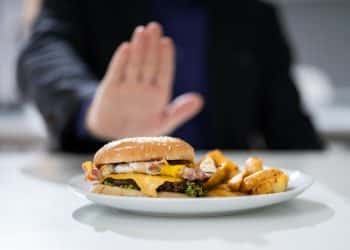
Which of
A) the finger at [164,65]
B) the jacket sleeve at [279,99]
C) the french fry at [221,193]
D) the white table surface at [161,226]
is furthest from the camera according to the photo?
the jacket sleeve at [279,99]

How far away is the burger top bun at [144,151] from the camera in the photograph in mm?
621

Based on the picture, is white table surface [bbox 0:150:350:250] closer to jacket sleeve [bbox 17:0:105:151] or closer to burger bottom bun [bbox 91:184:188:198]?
burger bottom bun [bbox 91:184:188:198]

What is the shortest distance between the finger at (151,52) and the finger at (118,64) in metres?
0.05

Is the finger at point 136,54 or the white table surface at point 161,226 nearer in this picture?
the white table surface at point 161,226

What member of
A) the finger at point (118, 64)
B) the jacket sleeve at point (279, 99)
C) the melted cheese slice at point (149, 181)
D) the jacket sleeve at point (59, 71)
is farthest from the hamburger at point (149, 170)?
the jacket sleeve at point (279, 99)

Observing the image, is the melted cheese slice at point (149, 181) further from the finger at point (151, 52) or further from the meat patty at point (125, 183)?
the finger at point (151, 52)

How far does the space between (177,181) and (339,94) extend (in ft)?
8.86

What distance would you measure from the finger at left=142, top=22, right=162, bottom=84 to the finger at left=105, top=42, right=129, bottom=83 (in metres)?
0.05

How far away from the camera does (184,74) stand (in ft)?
5.27

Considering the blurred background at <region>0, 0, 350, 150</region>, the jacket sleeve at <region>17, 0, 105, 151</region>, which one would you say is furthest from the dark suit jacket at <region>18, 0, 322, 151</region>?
the blurred background at <region>0, 0, 350, 150</region>

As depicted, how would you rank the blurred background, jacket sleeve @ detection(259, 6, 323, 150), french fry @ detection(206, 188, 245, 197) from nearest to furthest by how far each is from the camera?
1. french fry @ detection(206, 188, 245, 197)
2. jacket sleeve @ detection(259, 6, 323, 150)
3. the blurred background

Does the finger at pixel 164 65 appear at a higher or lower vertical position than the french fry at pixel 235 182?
higher

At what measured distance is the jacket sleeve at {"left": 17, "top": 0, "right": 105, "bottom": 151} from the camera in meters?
1.38

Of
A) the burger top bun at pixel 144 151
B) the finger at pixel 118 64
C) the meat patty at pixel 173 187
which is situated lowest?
the meat patty at pixel 173 187
